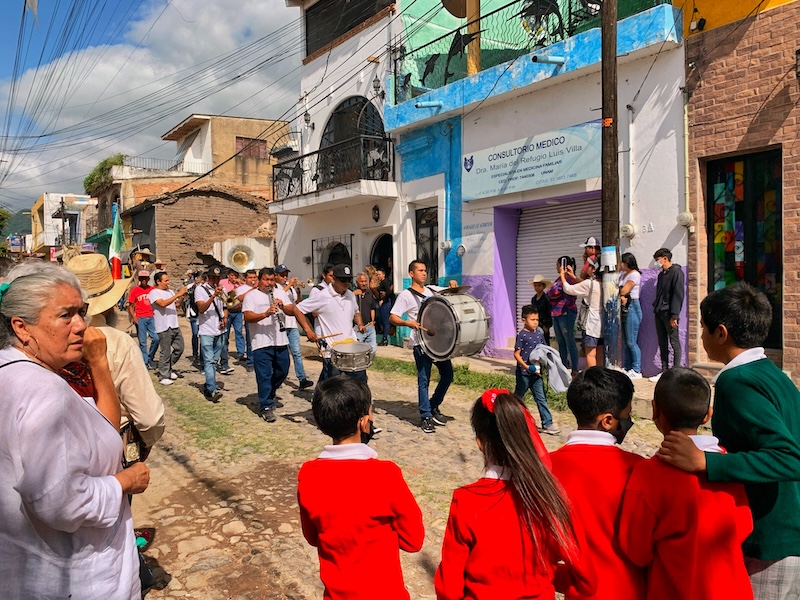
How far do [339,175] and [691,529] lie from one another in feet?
50.1

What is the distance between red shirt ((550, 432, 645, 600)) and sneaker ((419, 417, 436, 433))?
191 inches

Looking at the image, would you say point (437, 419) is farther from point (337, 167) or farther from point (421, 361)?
point (337, 167)

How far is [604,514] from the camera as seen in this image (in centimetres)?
220

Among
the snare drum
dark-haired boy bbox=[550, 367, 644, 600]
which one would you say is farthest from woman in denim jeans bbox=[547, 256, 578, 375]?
dark-haired boy bbox=[550, 367, 644, 600]

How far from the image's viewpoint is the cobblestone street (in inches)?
151

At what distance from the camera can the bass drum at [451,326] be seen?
22.2ft

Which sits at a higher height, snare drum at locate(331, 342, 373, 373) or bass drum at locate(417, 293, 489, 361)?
bass drum at locate(417, 293, 489, 361)

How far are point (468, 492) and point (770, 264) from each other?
8.29 m

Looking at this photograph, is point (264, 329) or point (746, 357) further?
point (264, 329)

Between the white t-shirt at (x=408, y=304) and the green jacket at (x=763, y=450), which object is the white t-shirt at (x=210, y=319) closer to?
the white t-shirt at (x=408, y=304)

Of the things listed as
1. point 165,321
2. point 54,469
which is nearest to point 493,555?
point 54,469

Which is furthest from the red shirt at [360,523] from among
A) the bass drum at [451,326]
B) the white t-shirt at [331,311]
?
the white t-shirt at [331,311]

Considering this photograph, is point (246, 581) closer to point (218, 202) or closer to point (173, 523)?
point (173, 523)

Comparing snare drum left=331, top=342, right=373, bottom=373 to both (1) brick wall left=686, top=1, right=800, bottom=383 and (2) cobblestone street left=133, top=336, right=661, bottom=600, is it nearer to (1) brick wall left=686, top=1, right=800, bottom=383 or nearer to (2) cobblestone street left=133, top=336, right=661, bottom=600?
(2) cobblestone street left=133, top=336, right=661, bottom=600
